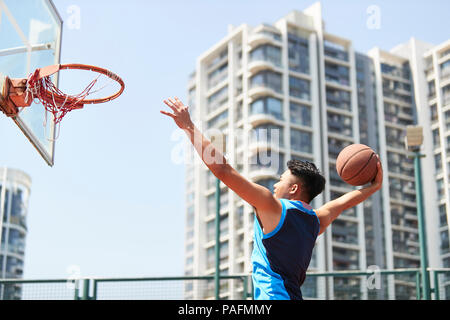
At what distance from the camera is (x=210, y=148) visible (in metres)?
4.50

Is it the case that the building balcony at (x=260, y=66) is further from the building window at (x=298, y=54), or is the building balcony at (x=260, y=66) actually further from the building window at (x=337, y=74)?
the building window at (x=337, y=74)

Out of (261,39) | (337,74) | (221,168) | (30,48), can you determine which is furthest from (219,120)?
(221,168)

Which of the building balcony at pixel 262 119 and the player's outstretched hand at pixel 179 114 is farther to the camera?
the building balcony at pixel 262 119

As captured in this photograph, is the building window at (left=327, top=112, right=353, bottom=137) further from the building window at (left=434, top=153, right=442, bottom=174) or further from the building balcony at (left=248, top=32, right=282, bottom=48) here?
the building window at (left=434, top=153, right=442, bottom=174)

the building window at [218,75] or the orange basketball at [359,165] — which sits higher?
the building window at [218,75]

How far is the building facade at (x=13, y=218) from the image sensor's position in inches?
2859

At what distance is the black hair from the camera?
16.3 ft

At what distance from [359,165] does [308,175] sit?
0.83 meters

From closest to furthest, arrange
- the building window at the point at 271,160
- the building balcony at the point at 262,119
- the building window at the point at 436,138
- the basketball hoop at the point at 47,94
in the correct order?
1. the basketball hoop at the point at 47,94
2. the building window at the point at 271,160
3. the building balcony at the point at 262,119
4. the building window at the point at 436,138

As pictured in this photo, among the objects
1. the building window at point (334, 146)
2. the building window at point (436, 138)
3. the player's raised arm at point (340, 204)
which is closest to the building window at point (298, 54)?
the building window at point (334, 146)

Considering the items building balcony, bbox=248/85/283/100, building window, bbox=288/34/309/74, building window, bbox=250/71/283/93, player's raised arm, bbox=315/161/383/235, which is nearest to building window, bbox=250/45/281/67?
building window, bbox=250/71/283/93

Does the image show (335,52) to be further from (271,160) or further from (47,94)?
(47,94)

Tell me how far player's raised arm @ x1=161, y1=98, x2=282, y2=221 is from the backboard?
156 inches
